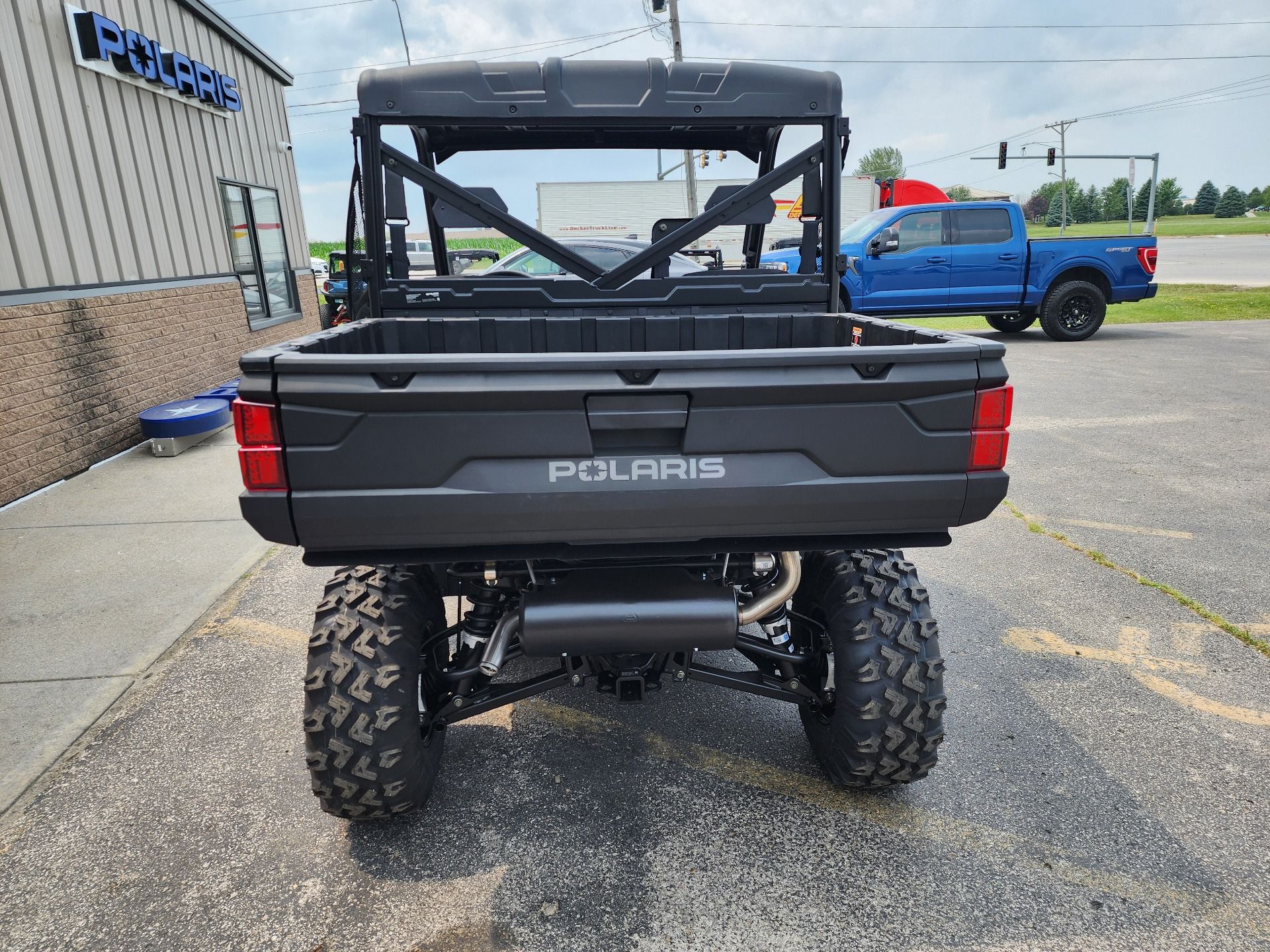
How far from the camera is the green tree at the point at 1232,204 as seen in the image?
97.8 metres

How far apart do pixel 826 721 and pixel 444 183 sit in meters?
2.54

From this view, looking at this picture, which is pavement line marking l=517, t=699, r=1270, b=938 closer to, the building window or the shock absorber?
the shock absorber

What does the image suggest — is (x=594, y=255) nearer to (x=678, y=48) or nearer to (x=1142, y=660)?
(x=1142, y=660)

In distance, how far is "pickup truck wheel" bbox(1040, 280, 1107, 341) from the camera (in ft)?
43.4

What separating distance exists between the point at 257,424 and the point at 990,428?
6.24 feet

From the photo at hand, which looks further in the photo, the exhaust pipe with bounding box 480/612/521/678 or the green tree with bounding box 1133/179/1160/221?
the green tree with bounding box 1133/179/1160/221

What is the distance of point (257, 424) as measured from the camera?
6.64ft

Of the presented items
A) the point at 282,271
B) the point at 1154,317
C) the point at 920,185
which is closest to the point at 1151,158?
the point at 920,185

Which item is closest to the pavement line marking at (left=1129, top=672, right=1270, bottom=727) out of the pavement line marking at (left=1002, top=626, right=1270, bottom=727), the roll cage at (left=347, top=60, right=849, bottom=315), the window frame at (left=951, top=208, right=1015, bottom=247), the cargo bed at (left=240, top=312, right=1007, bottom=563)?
the pavement line marking at (left=1002, top=626, right=1270, bottom=727)

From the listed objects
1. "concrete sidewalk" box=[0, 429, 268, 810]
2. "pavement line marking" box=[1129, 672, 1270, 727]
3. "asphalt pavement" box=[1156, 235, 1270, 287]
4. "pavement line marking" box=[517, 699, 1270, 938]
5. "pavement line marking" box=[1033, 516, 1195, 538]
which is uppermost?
"asphalt pavement" box=[1156, 235, 1270, 287]

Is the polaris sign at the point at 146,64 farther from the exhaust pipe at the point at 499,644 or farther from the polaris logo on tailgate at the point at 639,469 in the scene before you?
the polaris logo on tailgate at the point at 639,469

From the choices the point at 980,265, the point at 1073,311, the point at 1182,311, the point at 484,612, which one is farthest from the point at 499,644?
the point at 1182,311

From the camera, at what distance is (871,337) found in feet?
10.1

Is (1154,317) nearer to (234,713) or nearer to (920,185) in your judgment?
(920,185)
